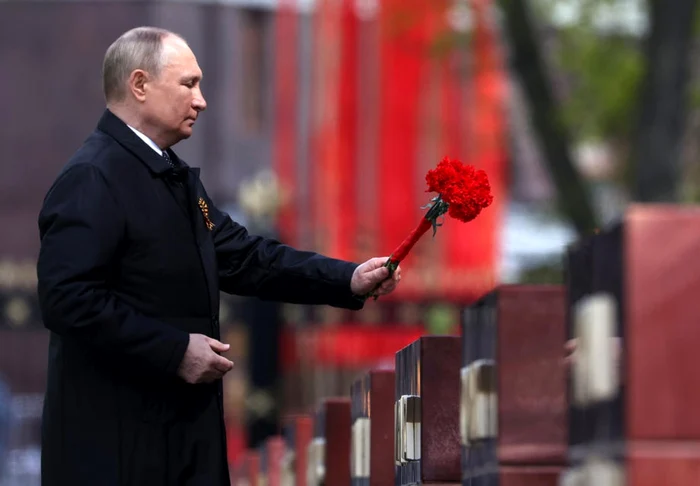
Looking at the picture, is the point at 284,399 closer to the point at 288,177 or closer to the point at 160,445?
the point at 288,177

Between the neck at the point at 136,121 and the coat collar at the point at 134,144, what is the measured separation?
24mm

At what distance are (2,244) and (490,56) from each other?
9474 mm

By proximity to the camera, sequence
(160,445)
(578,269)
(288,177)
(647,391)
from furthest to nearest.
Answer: (288,177) < (160,445) < (578,269) < (647,391)

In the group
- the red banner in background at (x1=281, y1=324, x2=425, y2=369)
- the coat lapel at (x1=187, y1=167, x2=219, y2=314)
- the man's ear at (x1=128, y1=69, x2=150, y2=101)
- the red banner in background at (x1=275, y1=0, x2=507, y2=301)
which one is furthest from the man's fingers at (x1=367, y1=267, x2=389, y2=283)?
the red banner in background at (x1=275, y1=0, x2=507, y2=301)

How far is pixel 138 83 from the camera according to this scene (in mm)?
4883

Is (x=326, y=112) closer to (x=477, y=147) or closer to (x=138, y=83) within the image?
(x=477, y=147)

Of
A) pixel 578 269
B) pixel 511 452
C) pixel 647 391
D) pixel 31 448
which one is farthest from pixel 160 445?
pixel 31 448

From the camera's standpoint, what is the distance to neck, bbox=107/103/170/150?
488 centimetres

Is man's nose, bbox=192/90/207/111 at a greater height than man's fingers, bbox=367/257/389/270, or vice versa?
man's nose, bbox=192/90/207/111

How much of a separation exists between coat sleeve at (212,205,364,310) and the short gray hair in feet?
1.47

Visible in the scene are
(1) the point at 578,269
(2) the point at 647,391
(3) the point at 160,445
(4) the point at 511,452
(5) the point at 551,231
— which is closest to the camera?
(2) the point at 647,391

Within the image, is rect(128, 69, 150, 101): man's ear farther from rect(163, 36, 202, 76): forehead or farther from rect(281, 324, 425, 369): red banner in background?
rect(281, 324, 425, 369): red banner in background

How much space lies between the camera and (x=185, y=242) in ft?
15.7

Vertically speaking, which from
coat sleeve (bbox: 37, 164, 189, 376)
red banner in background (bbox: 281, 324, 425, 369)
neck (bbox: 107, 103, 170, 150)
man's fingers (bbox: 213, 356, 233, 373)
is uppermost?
red banner in background (bbox: 281, 324, 425, 369)
